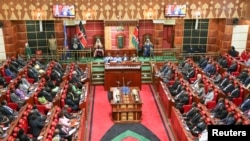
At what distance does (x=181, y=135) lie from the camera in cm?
834

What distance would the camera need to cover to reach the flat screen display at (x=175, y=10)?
1339 cm

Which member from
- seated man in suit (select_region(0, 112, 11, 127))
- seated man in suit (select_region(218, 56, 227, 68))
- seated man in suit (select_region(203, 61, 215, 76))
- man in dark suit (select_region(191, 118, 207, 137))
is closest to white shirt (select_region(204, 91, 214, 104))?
man in dark suit (select_region(191, 118, 207, 137))

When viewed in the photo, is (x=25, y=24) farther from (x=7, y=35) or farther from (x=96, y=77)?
(x=96, y=77)

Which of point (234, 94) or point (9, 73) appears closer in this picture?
point (234, 94)

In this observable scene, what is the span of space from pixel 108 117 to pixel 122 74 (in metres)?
3.09

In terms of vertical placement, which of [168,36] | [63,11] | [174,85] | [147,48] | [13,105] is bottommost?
[13,105]

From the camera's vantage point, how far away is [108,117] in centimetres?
1040

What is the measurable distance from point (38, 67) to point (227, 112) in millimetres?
8637

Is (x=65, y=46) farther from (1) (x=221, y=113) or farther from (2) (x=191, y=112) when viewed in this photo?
(1) (x=221, y=113)

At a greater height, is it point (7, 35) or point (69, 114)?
point (7, 35)

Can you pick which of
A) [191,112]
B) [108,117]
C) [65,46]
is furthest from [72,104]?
[65,46]

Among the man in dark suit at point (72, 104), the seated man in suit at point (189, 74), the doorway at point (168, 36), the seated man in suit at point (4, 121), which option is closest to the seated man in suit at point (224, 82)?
the seated man in suit at point (189, 74)

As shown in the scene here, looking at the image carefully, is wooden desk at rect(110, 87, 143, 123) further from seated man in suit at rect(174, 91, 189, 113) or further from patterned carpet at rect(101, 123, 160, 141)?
seated man in suit at rect(174, 91, 189, 113)

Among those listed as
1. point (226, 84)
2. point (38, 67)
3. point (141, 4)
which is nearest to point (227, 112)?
point (226, 84)
